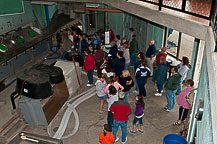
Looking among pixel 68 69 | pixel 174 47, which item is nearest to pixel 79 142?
pixel 68 69

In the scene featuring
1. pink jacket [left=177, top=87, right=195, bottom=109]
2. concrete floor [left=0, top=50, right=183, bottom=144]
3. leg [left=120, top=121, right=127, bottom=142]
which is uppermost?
pink jacket [left=177, top=87, right=195, bottom=109]

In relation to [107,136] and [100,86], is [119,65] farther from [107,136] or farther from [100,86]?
[107,136]

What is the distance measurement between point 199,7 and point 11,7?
852 centimetres

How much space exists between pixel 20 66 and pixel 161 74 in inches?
289

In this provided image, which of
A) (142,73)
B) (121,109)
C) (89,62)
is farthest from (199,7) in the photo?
(89,62)

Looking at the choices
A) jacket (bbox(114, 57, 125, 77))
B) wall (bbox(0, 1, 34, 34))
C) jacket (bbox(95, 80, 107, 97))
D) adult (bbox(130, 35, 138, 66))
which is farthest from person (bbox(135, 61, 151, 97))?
wall (bbox(0, 1, 34, 34))

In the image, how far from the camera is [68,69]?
7863mm

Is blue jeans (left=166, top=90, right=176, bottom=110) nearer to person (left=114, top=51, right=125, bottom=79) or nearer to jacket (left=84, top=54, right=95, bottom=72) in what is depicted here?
person (left=114, top=51, right=125, bottom=79)

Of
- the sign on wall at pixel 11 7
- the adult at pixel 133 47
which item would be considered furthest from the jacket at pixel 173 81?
the sign on wall at pixel 11 7

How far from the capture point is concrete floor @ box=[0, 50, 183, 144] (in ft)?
20.1

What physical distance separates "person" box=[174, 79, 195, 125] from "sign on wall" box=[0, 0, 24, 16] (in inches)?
327

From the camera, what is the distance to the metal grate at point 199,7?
4466 millimetres

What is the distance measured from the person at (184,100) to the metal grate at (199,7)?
2028mm

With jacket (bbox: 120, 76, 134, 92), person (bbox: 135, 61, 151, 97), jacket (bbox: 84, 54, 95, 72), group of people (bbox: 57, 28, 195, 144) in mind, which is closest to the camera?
group of people (bbox: 57, 28, 195, 144)
